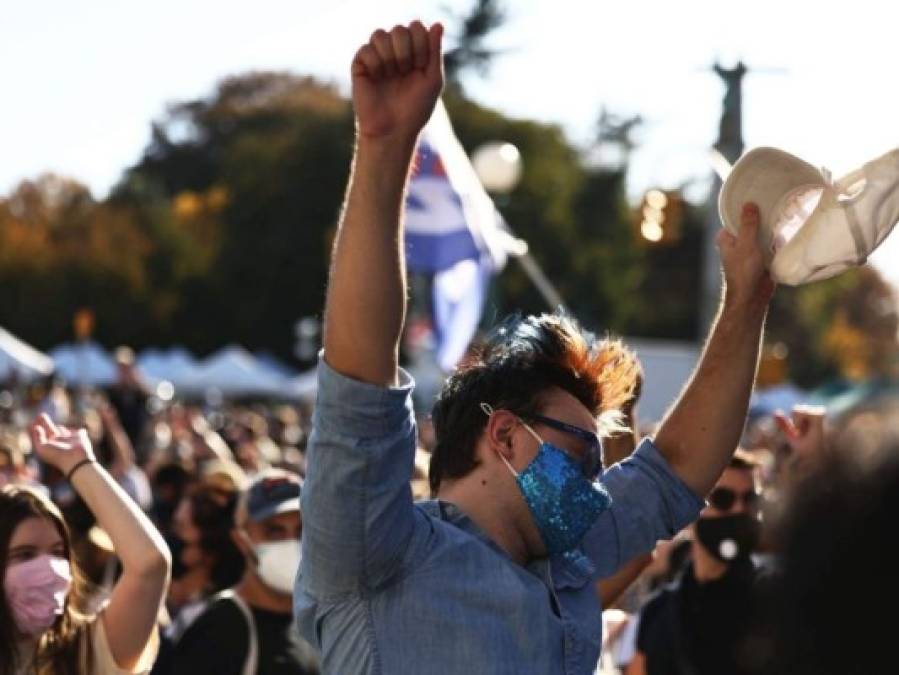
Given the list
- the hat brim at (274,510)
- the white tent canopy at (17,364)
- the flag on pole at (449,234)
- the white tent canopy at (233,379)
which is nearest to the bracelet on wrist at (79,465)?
the hat brim at (274,510)

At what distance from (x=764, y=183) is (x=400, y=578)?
42.2 inches

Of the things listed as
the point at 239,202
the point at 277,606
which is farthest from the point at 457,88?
the point at 277,606

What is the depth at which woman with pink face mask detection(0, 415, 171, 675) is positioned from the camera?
14.1 feet

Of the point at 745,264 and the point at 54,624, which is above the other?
the point at 745,264

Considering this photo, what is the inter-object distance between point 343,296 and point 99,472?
1916 mm

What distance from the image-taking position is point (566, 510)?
3117mm

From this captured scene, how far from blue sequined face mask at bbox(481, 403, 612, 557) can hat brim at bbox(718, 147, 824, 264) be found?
2.16 feet

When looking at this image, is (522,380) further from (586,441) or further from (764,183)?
(764,183)

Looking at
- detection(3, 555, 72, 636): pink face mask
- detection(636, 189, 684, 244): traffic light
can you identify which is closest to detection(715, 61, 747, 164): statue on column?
detection(636, 189, 684, 244): traffic light

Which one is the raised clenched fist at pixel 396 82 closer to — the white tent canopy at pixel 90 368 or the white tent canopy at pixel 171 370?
the white tent canopy at pixel 90 368

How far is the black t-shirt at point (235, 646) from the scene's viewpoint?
5191 millimetres

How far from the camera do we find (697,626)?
5.71m

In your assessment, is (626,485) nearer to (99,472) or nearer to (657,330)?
(99,472)

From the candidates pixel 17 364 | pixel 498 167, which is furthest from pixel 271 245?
pixel 498 167
